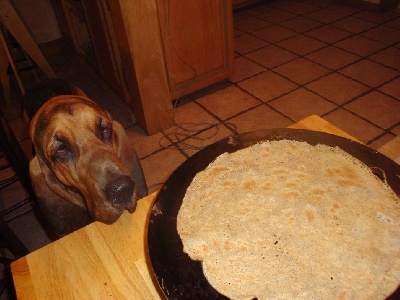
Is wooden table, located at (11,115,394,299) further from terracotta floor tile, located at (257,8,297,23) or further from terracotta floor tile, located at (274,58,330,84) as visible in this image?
terracotta floor tile, located at (257,8,297,23)

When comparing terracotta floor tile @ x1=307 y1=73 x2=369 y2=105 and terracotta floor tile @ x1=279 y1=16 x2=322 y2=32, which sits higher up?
terracotta floor tile @ x1=307 y1=73 x2=369 y2=105

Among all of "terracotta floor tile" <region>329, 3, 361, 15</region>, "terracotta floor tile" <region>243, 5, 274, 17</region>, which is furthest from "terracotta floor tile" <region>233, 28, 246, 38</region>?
"terracotta floor tile" <region>329, 3, 361, 15</region>

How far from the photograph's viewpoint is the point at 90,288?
1.23 meters

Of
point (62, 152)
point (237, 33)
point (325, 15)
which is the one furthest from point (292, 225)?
point (325, 15)

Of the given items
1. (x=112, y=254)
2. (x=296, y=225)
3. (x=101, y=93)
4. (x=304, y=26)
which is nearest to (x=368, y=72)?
(x=304, y=26)

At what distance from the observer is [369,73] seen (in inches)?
147

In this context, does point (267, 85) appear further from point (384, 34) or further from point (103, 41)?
point (384, 34)

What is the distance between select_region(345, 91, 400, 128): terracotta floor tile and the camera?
10.1 ft

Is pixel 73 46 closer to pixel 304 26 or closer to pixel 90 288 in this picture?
pixel 304 26

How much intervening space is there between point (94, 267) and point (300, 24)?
459 centimetres

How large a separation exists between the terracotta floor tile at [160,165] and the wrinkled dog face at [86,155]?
1.05 meters

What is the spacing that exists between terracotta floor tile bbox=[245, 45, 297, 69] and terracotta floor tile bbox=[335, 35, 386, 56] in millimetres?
656

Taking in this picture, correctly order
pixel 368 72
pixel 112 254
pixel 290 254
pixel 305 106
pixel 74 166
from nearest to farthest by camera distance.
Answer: pixel 290 254 → pixel 112 254 → pixel 74 166 → pixel 305 106 → pixel 368 72

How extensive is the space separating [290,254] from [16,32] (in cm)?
307
